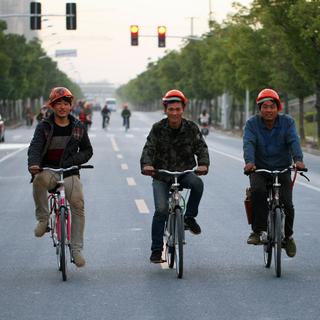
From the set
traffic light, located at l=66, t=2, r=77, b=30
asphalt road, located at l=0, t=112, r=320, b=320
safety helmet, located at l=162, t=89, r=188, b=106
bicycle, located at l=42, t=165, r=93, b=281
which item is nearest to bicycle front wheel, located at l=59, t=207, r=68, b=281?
bicycle, located at l=42, t=165, r=93, b=281

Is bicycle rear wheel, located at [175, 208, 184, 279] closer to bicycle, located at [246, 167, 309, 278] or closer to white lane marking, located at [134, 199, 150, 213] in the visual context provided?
bicycle, located at [246, 167, 309, 278]

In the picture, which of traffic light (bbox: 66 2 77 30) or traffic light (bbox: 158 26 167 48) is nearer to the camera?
traffic light (bbox: 66 2 77 30)

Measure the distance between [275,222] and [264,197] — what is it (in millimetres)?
284

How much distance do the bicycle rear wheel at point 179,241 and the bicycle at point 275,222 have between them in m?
0.86

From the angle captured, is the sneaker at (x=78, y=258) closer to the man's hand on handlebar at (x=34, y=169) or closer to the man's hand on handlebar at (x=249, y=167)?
the man's hand on handlebar at (x=34, y=169)

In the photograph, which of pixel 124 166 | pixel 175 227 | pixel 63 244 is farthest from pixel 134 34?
pixel 63 244

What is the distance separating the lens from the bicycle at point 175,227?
9.23 metres

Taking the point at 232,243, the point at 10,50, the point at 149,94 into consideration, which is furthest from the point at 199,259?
the point at 149,94

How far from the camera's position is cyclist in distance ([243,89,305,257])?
958cm

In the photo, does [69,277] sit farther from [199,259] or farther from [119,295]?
[199,259]

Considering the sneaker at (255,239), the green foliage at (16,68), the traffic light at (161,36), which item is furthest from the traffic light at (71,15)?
the sneaker at (255,239)

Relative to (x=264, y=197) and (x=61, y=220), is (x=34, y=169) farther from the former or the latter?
(x=264, y=197)

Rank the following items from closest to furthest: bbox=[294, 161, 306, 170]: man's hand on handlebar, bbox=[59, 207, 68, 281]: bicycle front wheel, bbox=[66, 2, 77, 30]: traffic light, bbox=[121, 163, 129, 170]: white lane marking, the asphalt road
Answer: the asphalt road < bbox=[59, 207, 68, 281]: bicycle front wheel < bbox=[294, 161, 306, 170]: man's hand on handlebar < bbox=[121, 163, 129, 170]: white lane marking < bbox=[66, 2, 77, 30]: traffic light

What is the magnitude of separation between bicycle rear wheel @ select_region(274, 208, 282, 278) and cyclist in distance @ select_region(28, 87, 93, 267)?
1767 millimetres
